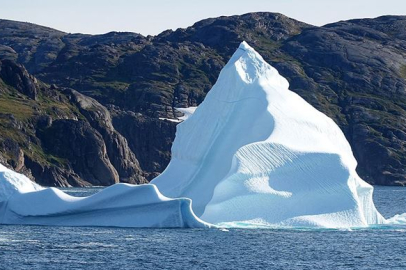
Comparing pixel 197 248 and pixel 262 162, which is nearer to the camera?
pixel 197 248

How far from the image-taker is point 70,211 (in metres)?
65.6

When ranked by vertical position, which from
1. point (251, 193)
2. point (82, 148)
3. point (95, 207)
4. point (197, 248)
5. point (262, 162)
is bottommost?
point (197, 248)

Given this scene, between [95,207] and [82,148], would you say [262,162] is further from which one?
[82,148]

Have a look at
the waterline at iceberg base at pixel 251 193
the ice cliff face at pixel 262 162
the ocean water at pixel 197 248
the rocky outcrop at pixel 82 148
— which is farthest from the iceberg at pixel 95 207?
the rocky outcrop at pixel 82 148

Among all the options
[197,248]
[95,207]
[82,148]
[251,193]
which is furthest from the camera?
[82,148]

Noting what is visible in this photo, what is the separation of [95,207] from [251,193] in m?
9.53

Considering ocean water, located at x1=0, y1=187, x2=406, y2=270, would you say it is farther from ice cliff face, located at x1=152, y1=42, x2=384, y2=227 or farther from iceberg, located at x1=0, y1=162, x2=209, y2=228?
ice cliff face, located at x1=152, y1=42, x2=384, y2=227

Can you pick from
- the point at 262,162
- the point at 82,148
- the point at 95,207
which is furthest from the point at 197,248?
the point at 82,148

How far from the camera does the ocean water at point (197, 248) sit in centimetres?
5400

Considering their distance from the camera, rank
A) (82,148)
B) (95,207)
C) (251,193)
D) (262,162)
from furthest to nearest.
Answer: (82,148) → (262,162) → (95,207) → (251,193)

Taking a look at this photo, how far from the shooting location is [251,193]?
6450 centimetres

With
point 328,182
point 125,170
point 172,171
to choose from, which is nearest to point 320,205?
point 328,182

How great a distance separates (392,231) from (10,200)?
25787 mm

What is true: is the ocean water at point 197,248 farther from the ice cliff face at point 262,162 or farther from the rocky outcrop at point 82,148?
the rocky outcrop at point 82,148
